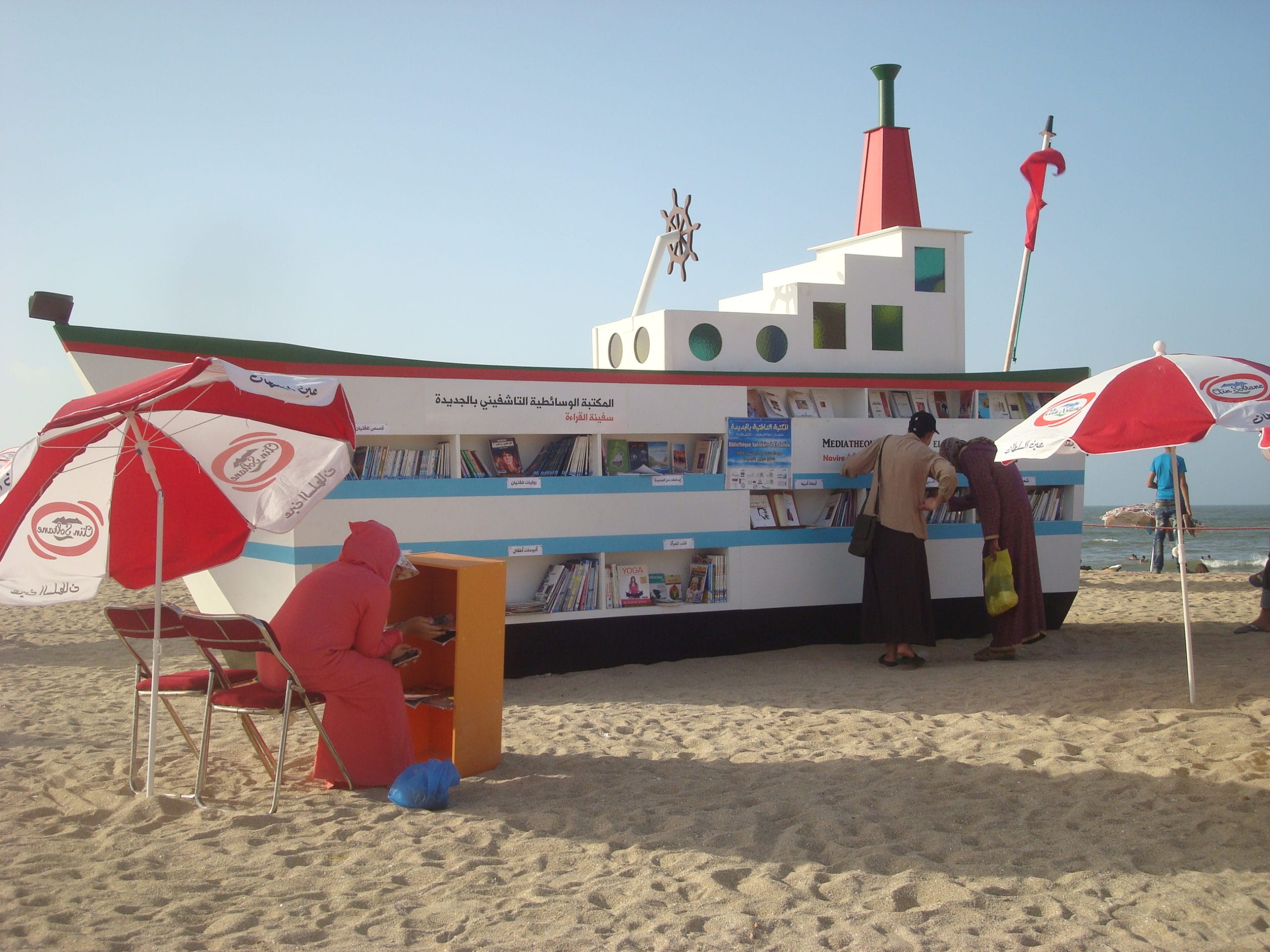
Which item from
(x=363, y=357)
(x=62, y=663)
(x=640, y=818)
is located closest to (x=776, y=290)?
(x=363, y=357)

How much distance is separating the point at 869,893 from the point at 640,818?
124 centimetres

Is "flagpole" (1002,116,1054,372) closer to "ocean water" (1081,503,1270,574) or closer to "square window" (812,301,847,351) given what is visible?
"square window" (812,301,847,351)

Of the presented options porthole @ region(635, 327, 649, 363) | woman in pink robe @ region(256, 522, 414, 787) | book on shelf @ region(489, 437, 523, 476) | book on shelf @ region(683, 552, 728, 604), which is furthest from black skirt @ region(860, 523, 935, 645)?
woman in pink robe @ region(256, 522, 414, 787)

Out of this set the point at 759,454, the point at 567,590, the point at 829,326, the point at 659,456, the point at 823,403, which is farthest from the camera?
the point at 829,326

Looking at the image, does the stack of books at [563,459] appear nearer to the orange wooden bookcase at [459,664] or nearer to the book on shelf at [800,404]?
the book on shelf at [800,404]

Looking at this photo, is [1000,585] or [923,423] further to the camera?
[923,423]

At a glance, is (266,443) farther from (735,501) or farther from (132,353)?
(735,501)

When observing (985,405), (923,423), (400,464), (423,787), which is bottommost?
(423,787)

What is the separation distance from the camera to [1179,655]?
8.76 metres

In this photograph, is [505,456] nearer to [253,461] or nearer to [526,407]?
[526,407]

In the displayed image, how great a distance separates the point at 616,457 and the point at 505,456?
0.96 m

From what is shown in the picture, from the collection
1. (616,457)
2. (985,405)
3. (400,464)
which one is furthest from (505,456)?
(985,405)

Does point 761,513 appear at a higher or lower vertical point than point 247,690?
higher

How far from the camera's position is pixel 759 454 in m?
9.02
